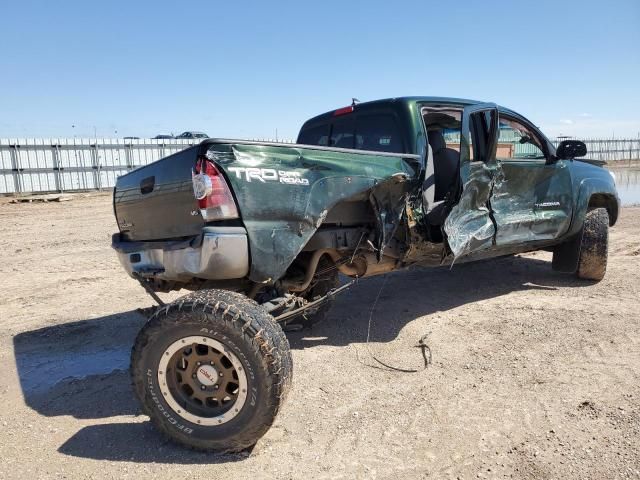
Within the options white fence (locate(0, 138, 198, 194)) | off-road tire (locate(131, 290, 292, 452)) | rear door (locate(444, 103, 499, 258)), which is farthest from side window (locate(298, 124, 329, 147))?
white fence (locate(0, 138, 198, 194))

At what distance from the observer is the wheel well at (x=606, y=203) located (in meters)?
6.14

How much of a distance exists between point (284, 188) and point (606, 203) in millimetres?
5033

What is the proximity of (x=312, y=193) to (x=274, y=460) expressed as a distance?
163 cm

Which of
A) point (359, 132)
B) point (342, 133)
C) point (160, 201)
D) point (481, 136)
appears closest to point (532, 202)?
point (481, 136)

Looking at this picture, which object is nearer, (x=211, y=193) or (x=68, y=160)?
(x=211, y=193)

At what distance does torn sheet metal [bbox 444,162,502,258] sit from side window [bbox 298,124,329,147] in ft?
5.17

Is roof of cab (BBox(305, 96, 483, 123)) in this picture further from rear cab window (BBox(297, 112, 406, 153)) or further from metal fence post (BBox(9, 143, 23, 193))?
metal fence post (BBox(9, 143, 23, 193))

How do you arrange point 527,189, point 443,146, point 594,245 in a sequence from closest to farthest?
point 443,146
point 527,189
point 594,245

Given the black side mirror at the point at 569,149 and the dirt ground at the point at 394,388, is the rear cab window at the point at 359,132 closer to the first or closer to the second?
the dirt ground at the point at 394,388

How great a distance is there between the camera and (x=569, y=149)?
5.32m

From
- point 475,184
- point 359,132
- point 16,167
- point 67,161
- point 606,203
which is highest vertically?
point 67,161

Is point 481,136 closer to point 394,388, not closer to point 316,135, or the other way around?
point 316,135

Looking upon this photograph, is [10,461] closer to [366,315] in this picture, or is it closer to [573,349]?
[366,315]

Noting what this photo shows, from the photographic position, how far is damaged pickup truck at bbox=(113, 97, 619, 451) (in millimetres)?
2760
